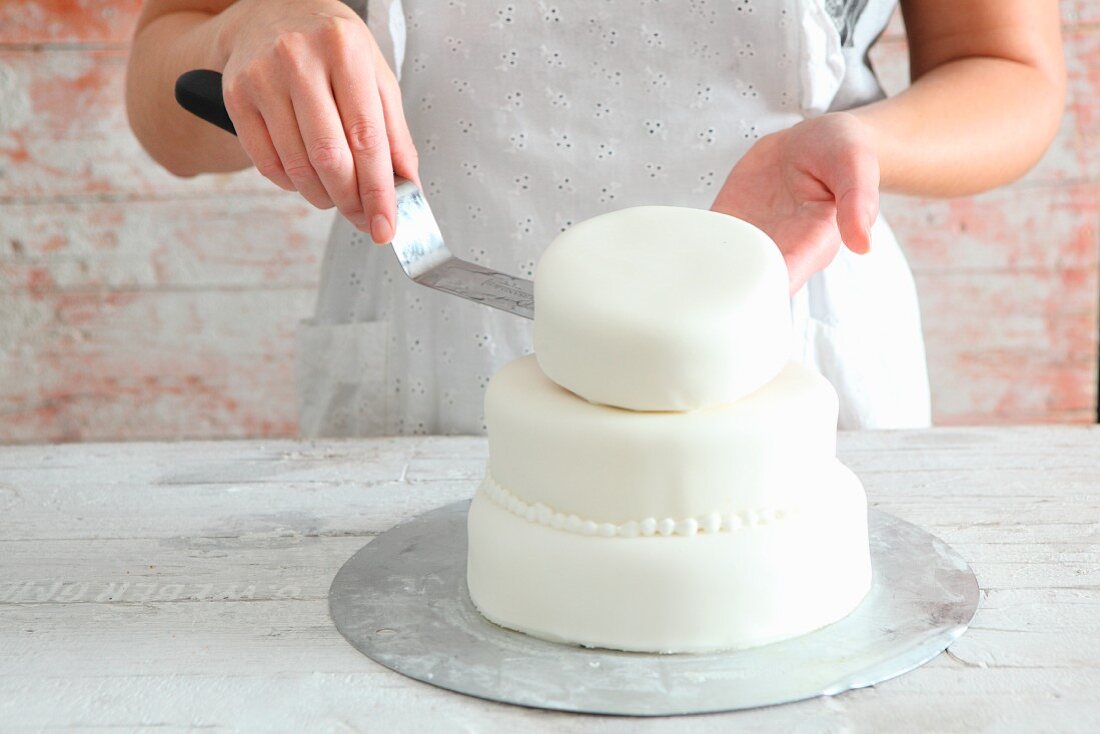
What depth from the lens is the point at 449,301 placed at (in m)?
1.23

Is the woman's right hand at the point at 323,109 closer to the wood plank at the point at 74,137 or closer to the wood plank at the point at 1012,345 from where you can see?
the wood plank at the point at 74,137

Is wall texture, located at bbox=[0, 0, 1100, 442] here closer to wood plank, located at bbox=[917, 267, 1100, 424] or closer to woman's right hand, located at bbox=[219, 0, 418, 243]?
wood plank, located at bbox=[917, 267, 1100, 424]

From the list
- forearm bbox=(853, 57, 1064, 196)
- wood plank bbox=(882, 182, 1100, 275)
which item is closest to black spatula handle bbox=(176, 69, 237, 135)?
forearm bbox=(853, 57, 1064, 196)

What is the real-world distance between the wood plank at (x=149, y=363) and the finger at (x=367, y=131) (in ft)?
4.30

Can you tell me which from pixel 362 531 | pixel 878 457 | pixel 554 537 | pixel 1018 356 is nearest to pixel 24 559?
pixel 362 531

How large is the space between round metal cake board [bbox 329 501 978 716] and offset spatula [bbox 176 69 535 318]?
0.68 ft

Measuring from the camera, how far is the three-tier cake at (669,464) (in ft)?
2.27

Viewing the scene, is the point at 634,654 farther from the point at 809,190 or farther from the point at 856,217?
the point at 809,190

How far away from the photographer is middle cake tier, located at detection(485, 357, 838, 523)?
693 millimetres

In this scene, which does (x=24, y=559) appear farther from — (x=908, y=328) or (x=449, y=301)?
(x=908, y=328)

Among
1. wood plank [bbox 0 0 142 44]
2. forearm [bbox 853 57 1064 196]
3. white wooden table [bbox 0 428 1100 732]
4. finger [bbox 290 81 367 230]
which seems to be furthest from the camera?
wood plank [bbox 0 0 142 44]

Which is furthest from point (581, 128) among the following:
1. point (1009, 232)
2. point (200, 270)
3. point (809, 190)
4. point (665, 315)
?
point (1009, 232)

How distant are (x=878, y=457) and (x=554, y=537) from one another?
18.2 inches

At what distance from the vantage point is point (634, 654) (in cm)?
71
